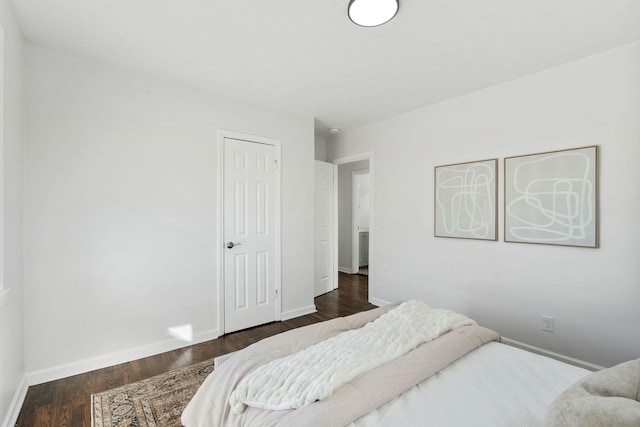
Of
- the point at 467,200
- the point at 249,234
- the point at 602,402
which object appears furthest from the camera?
the point at 249,234

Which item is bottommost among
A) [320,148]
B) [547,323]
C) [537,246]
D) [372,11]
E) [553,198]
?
[547,323]

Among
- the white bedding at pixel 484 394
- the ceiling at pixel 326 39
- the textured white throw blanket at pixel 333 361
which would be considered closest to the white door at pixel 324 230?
the ceiling at pixel 326 39

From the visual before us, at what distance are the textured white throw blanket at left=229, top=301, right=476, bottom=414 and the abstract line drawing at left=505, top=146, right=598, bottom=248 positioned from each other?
52.4 inches

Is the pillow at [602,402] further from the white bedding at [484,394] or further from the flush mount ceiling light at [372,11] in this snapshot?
the flush mount ceiling light at [372,11]

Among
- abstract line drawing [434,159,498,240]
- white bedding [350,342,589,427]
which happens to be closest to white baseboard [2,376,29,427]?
white bedding [350,342,589,427]

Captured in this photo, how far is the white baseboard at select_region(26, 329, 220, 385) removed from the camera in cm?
214

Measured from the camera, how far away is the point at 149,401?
6.24 feet

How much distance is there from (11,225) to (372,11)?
8.32 feet

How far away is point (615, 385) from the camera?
35.8 inches

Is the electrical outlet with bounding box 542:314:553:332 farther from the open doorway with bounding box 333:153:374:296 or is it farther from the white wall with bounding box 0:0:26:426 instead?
the white wall with bounding box 0:0:26:426

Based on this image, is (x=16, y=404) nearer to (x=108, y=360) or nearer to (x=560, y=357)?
(x=108, y=360)

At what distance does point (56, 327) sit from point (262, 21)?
2703mm

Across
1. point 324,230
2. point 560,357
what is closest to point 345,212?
point 324,230

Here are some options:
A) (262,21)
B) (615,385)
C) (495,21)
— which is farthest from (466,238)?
(262,21)
